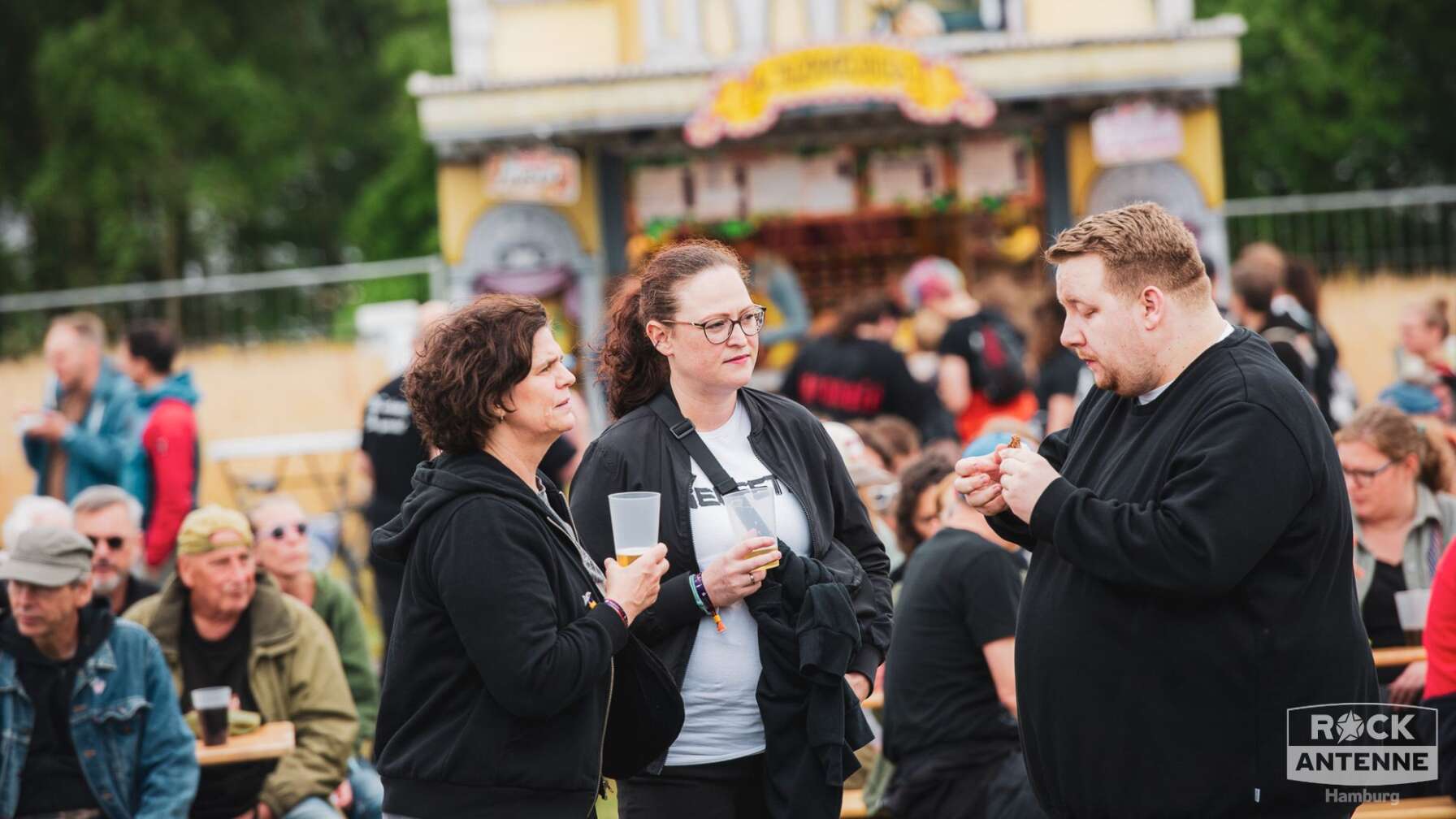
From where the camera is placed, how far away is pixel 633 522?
10.5ft

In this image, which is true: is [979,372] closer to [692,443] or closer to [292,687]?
[292,687]

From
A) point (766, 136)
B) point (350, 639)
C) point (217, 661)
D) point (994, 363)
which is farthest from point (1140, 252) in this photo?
point (766, 136)

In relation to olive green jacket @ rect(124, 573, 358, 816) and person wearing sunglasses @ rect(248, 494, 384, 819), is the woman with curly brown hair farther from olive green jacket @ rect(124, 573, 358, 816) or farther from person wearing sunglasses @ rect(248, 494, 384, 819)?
person wearing sunglasses @ rect(248, 494, 384, 819)

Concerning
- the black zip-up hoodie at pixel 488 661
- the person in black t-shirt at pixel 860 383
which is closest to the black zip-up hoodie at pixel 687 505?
the black zip-up hoodie at pixel 488 661

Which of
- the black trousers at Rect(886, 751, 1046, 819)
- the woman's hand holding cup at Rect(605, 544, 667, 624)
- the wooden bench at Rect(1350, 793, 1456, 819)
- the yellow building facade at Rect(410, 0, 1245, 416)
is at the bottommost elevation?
the wooden bench at Rect(1350, 793, 1456, 819)

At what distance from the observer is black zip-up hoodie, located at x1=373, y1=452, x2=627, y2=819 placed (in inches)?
116

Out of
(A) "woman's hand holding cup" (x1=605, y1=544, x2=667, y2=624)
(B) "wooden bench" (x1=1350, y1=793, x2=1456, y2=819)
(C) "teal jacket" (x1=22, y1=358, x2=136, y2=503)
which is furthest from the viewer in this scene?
(C) "teal jacket" (x1=22, y1=358, x2=136, y2=503)

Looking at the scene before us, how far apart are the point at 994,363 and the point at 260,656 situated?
4.65 meters

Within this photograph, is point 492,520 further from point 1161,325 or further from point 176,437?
point 176,437

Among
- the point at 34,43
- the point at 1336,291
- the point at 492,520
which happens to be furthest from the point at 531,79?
the point at 34,43

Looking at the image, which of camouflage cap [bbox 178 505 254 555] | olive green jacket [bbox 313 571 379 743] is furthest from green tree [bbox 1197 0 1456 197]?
camouflage cap [bbox 178 505 254 555]

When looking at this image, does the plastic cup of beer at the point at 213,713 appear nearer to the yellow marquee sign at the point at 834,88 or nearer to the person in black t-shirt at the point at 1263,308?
the person in black t-shirt at the point at 1263,308

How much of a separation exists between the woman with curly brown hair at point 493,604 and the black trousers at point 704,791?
25cm

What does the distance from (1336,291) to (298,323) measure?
8.45 meters
